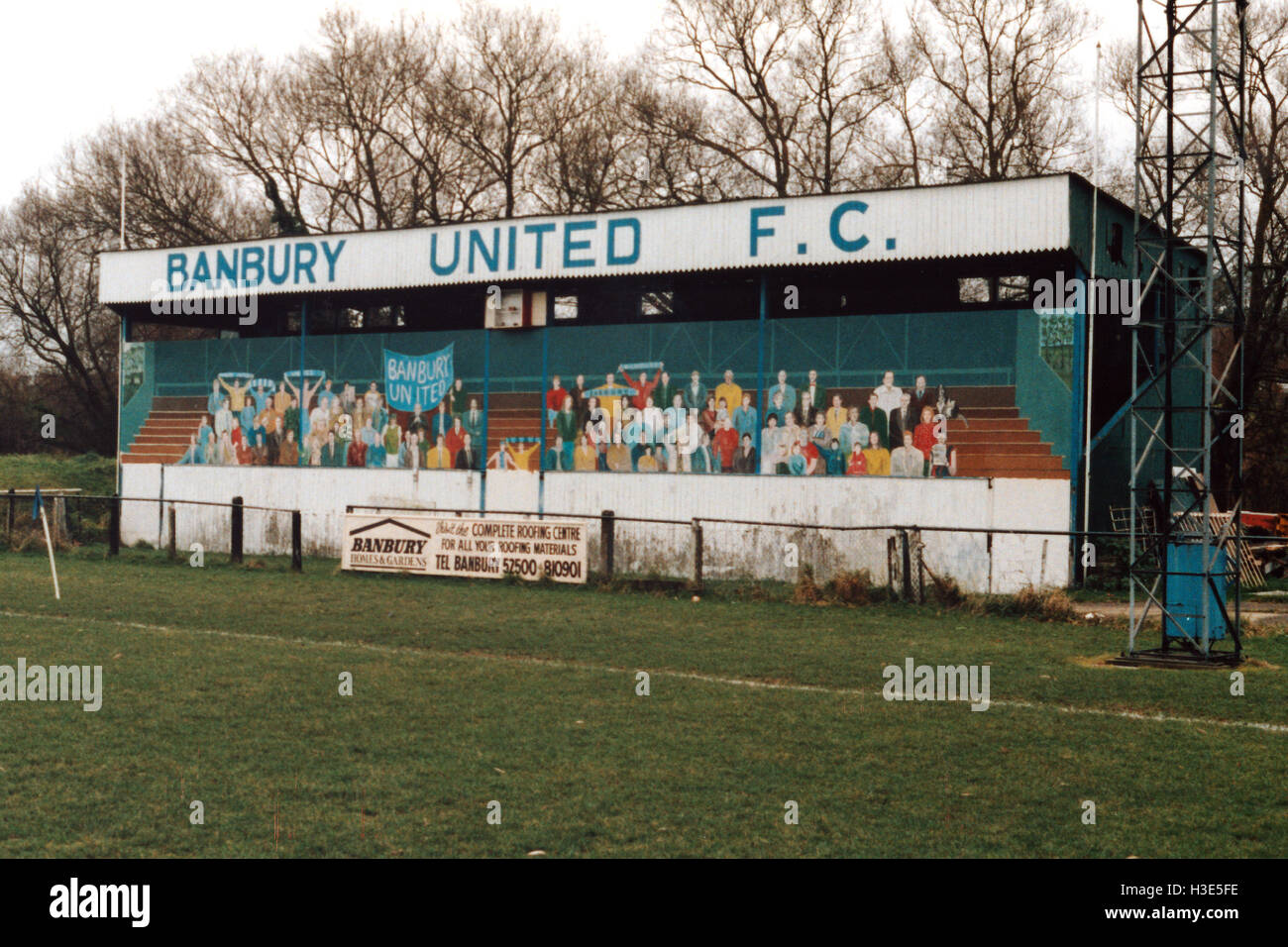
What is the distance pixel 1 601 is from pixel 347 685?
31.3 feet

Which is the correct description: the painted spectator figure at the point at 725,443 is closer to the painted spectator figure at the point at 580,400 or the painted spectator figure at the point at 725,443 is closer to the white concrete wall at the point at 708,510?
the white concrete wall at the point at 708,510

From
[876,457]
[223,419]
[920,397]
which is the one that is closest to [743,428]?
[876,457]

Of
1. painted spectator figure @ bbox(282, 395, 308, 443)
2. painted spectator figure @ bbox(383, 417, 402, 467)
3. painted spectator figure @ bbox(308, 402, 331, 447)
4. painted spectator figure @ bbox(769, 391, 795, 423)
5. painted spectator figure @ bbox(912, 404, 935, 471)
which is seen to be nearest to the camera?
painted spectator figure @ bbox(912, 404, 935, 471)

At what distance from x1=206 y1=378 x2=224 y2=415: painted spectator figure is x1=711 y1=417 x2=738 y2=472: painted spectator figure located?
14.2 meters

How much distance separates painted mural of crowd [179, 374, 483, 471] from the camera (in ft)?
112

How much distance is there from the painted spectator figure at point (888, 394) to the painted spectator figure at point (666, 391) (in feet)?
15.0

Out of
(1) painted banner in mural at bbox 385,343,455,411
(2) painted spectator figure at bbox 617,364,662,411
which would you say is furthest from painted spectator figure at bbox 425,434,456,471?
(2) painted spectator figure at bbox 617,364,662,411

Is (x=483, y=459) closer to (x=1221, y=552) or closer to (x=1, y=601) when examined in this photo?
(x=1, y=601)

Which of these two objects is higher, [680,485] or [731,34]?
[731,34]

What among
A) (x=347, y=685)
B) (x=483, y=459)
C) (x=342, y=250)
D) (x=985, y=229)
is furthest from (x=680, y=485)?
(x=347, y=685)

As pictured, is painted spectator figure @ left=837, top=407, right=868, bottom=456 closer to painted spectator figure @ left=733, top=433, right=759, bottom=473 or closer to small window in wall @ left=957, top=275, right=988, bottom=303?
painted spectator figure @ left=733, top=433, right=759, bottom=473

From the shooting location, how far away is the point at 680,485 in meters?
30.7

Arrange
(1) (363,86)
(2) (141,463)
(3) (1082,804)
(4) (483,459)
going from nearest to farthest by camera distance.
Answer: (3) (1082,804)
(4) (483,459)
(2) (141,463)
(1) (363,86)
